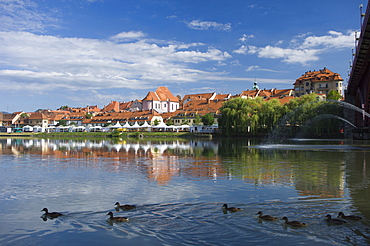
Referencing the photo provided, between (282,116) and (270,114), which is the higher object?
(270,114)

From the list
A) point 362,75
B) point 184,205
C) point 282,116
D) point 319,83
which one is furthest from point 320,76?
point 184,205

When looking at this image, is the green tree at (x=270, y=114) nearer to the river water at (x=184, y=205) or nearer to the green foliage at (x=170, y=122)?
the green foliage at (x=170, y=122)

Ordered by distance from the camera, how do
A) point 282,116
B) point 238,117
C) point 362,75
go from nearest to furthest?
point 362,75
point 282,116
point 238,117

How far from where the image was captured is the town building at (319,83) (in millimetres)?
147875

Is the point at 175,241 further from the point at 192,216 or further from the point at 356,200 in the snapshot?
the point at 356,200

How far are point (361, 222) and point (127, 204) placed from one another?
9.03 metres

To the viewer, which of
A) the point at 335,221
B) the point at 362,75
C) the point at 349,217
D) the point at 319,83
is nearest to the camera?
the point at 335,221

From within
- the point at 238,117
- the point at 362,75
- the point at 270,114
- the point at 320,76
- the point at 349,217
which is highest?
the point at 320,76

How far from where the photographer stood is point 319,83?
152 m

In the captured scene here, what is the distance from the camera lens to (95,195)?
61.1 ft

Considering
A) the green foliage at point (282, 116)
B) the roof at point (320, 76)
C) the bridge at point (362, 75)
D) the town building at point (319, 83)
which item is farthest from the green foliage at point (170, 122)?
the bridge at point (362, 75)

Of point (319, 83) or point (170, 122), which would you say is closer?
point (170, 122)

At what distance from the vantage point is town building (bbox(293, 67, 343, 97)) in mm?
147875

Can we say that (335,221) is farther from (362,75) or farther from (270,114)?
(270,114)
